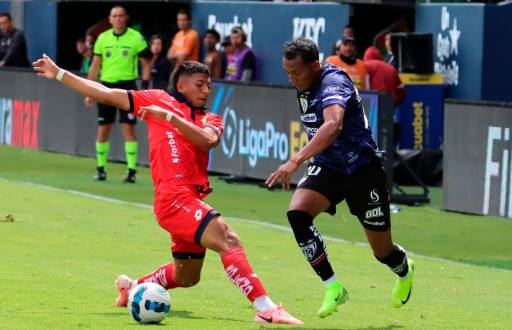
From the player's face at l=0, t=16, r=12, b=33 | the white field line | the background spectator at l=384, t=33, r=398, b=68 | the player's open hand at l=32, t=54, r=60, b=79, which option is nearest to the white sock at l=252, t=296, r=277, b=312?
the player's open hand at l=32, t=54, r=60, b=79

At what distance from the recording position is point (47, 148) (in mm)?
25828

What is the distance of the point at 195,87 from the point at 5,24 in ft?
62.1

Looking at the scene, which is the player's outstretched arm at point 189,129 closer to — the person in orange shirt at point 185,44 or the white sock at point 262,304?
the white sock at point 262,304

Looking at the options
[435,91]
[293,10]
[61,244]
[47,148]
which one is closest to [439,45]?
[435,91]

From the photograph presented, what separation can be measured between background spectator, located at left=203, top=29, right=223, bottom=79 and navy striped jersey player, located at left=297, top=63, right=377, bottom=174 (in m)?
14.4

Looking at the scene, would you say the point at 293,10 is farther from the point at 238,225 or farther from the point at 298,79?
the point at 298,79

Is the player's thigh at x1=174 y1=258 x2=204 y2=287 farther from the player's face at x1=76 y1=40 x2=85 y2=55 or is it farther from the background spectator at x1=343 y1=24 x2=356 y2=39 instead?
the player's face at x1=76 y1=40 x2=85 y2=55

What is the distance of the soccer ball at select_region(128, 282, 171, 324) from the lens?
9.44 meters

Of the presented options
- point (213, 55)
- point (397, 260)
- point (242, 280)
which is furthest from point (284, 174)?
point (213, 55)

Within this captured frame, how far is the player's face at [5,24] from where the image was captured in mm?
27797

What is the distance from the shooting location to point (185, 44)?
25.3m

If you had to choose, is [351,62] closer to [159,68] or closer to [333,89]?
[159,68]

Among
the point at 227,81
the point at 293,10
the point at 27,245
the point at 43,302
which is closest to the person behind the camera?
the point at 43,302

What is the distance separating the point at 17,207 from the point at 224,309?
716 cm
